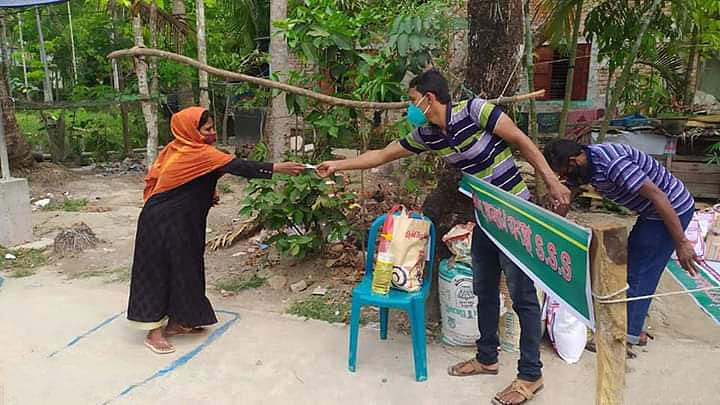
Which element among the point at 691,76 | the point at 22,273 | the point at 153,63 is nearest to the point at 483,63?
the point at 22,273

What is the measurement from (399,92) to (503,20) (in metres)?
0.76

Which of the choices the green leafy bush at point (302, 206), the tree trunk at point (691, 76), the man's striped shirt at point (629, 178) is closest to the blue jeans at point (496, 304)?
the man's striped shirt at point (629, 178)

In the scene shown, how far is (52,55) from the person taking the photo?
53.1 ft

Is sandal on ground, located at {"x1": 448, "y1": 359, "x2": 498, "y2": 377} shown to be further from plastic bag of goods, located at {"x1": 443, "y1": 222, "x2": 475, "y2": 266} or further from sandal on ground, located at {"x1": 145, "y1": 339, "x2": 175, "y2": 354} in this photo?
sandal on ground, located at {"x1": 145, "y1": 339, "x2": 175, "y2": 354}

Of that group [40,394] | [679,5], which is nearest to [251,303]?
[40,394]

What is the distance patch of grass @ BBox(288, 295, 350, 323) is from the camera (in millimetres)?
3888

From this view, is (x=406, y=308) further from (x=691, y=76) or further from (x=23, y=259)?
(x=691, y=76)

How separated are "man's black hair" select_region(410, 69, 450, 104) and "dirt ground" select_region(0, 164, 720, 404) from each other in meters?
1.50

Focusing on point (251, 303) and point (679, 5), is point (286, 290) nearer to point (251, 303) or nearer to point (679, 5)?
point (251, 303)

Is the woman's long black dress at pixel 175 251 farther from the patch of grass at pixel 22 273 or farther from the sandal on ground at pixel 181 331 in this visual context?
the patch of grass at pixel 22 273

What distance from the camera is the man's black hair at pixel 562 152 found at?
264 cm

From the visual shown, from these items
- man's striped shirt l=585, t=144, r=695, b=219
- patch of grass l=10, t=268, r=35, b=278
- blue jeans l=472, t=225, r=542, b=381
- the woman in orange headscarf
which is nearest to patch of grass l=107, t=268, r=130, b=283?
patch of grass l=10, t=268, r=35, b=278

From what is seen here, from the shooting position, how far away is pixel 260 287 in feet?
14.7

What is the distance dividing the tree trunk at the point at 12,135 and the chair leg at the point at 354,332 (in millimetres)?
7739
